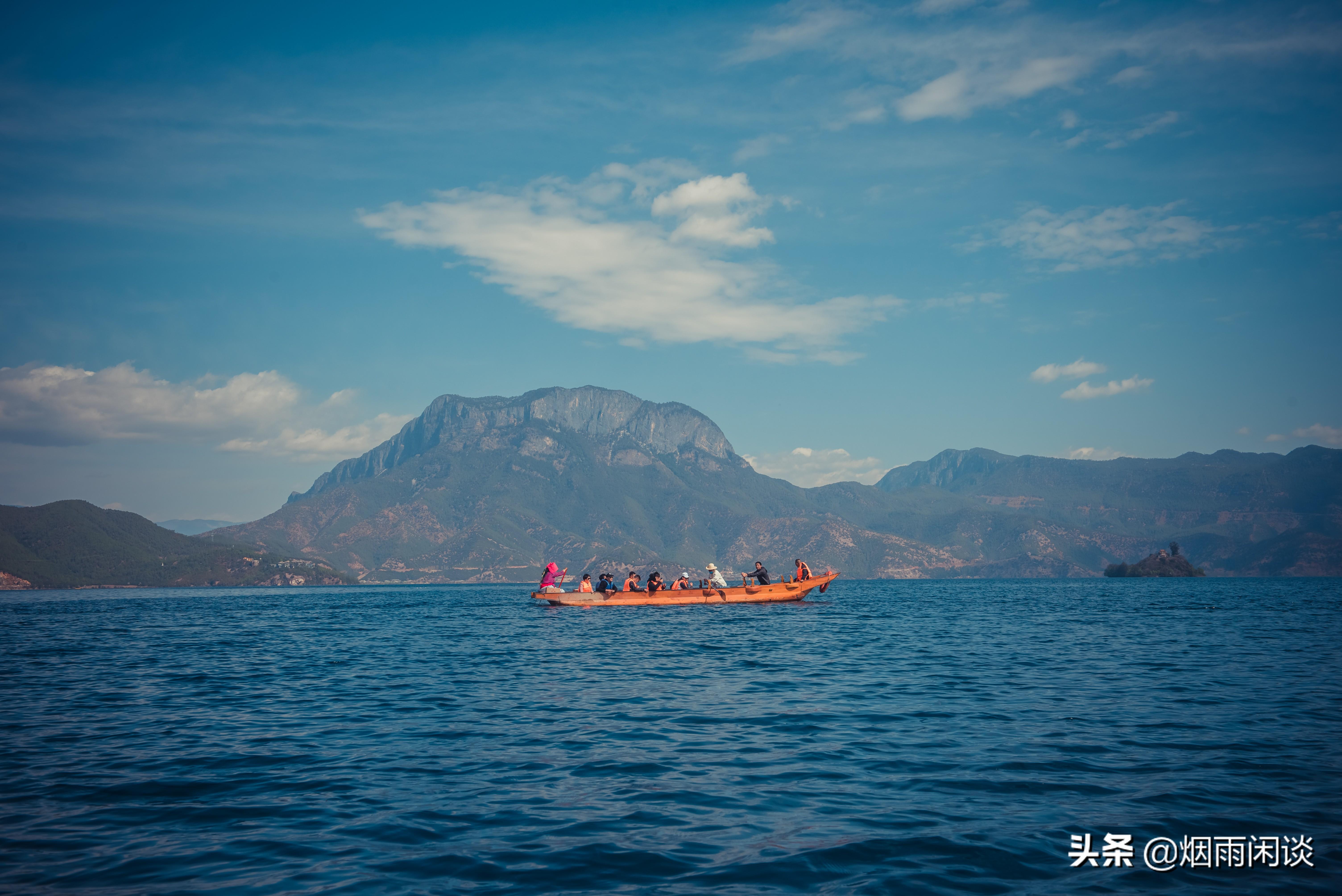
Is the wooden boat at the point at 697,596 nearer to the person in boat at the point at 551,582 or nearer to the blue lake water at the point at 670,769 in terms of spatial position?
the person in boat at the point at 551,582

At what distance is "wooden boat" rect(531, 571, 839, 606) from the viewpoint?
222 feet

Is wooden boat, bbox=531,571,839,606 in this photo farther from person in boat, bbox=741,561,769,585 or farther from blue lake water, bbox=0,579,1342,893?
blue lake water, bbox=0,579,1342,893

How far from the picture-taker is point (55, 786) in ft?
48.1

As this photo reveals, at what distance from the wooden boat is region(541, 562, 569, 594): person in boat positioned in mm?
337

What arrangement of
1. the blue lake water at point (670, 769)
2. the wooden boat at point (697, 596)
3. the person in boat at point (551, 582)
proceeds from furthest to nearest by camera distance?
1. the person in boat at point (551, 582)
2. the wooden boat at point (697, 596)
3. the blue lake water at point (670, 769)

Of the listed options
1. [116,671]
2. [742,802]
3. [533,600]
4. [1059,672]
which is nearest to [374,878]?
[742,802]

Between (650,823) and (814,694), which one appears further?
(814,694)

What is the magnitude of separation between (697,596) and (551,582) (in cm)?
1715

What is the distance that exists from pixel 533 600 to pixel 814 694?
63.3 meters

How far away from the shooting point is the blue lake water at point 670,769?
10.2 metres

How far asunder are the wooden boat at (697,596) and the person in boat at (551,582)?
337mm

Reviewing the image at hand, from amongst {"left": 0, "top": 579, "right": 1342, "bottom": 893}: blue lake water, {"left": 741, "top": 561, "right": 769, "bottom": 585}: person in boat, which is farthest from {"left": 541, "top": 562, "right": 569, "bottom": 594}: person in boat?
{"left": 0, "top": 579, "right": 1342, "bottom": 893}: blue lake water

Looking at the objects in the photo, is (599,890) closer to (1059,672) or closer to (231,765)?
(231,765)

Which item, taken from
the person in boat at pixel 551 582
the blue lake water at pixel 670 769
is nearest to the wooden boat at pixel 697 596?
the person in boat at pixel 551 582
